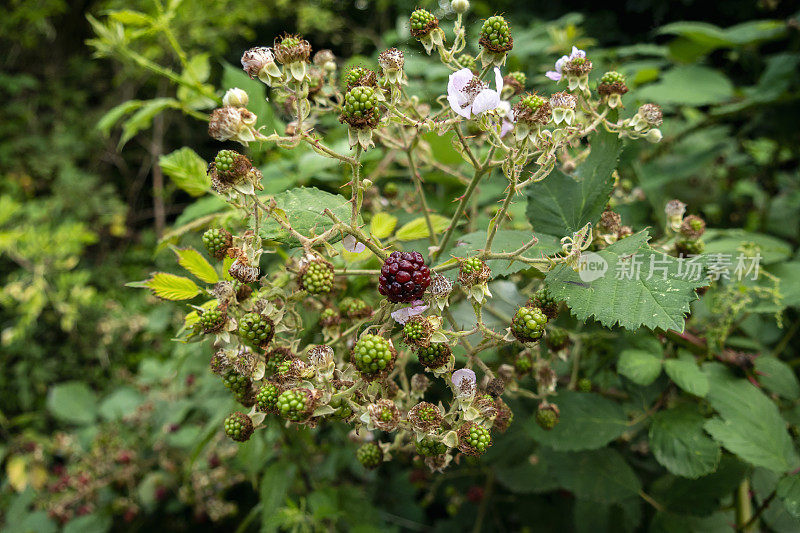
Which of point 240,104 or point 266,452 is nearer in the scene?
point 240,104

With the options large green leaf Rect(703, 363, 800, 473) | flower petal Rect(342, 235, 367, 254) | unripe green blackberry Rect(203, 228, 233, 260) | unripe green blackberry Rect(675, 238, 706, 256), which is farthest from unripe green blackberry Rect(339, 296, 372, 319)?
large green leaf Rect(703, 363, 800, 473)

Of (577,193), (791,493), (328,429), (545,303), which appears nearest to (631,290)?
(545,303)

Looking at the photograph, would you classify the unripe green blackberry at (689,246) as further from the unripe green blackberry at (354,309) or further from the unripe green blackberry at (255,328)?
the unripe green blackberry at (255,328)

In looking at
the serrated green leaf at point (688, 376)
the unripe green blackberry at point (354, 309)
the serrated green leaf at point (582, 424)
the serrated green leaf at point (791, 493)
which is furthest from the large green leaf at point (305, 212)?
the serrated green leaf at point (791, 493)

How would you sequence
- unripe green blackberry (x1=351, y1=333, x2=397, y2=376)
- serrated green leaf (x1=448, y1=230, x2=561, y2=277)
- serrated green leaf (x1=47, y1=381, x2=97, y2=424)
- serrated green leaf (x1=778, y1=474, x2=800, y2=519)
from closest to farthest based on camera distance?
1. unripe green blackberry (x1=351, y1=333, x2=397, y2=376)
2. serrated green leaf (x1=448, y1=230, x2=561, y2=277)
3. serrated green leaf (x1=778, y1=474, x2=800, y2=519)
4. serrated green leaf (x1=47, y1=381, x2=97, y2=424)

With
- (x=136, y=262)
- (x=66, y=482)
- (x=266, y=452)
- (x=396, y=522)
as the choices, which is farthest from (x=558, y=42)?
(x=136, y=262)

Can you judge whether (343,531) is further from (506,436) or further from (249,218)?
(249,218)

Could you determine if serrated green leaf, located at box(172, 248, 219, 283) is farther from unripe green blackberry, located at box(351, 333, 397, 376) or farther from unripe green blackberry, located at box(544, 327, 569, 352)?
→ unripe green blackberry, located at box(544, 327, 569, 352)
